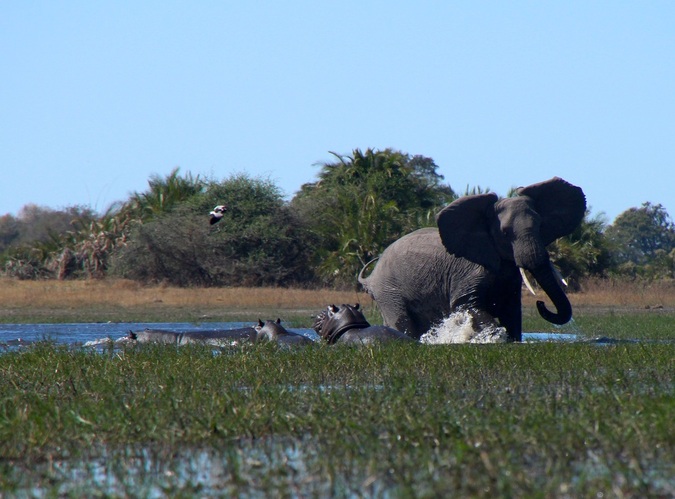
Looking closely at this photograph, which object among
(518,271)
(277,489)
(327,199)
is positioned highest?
(327,199)

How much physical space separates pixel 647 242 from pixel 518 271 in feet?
223

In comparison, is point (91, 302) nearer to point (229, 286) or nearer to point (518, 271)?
point (229, 286)

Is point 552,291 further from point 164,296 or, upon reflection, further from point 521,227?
point 164,296

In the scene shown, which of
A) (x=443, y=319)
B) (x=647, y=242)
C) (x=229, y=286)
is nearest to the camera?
(x=443, y=319)

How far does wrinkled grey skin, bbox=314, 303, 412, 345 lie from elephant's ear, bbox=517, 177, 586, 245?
3008 millimetres

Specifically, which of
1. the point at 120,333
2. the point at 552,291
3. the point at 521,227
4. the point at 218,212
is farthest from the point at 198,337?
the point at 218,212

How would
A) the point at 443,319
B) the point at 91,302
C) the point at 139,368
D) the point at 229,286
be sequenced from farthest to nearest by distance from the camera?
the point at 229,286 < the point at 91,302 < the point at 443,319 < the point at 139,368

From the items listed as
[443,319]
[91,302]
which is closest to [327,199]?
[91,302]

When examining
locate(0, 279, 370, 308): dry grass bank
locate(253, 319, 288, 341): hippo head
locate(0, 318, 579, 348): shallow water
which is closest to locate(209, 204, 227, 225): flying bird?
locate(0, 318, 579, 348): shallow water

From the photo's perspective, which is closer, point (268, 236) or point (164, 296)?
point (164, 296)

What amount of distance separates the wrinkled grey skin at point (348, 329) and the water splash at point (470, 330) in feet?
3.67

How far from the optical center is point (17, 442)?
21.3ft

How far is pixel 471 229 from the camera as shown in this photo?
51.9 ft

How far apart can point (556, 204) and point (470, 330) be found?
214 centimetres
